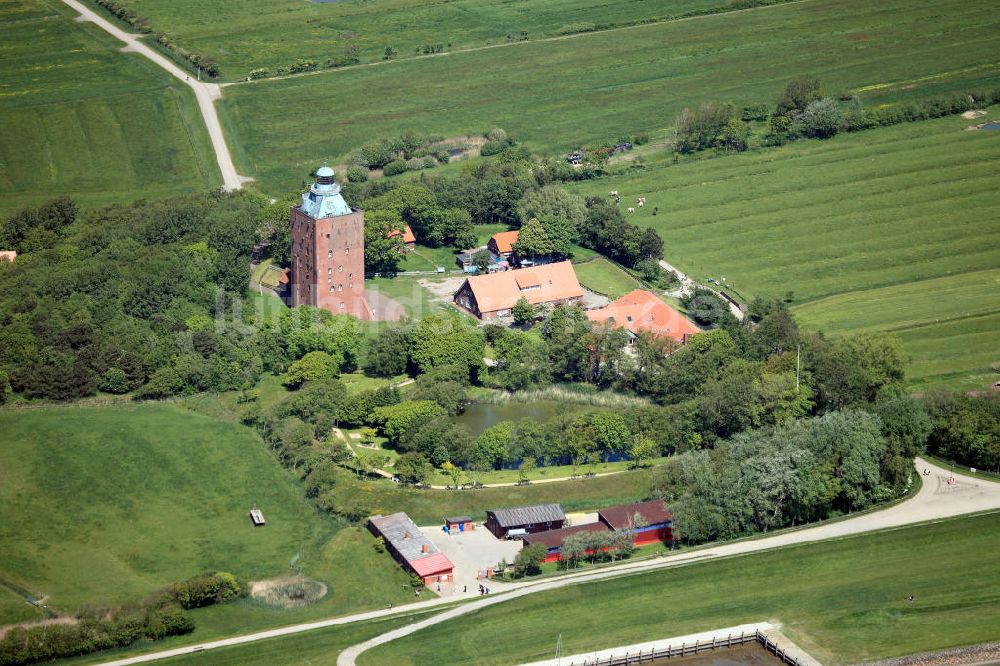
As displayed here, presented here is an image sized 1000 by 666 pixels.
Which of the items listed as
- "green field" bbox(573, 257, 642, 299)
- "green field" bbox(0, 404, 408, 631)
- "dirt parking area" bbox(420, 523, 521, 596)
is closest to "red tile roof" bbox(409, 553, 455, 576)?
"dirt parking area" bbox(420, 523, 521, 596)

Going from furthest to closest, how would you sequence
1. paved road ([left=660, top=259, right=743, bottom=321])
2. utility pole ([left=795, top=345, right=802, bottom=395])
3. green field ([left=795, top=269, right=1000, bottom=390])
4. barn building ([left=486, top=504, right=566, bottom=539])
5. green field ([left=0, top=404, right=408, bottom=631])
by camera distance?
paved road ([left=660, top=259, right=743, bottom=321])
green field ([left=795, top=269, right=1000, bottom=390])
utility pole ([left=795, top=345, right=802, bottom=395])
barn building ([left=486, top=504, right=566, bottom=539])
green field ([left=0, top=404, right=408, bottom=631])

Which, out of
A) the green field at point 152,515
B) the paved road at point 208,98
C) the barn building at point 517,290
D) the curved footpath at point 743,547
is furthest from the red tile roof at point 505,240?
the curved footpath at point 743,547

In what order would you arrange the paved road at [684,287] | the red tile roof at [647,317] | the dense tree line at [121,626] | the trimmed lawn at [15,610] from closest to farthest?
1. the dense tree line at [121,626]
2. the trimmed lawn at [15,610]
3. the red tile roof at [647,317]
4. the paved road at [684,287]

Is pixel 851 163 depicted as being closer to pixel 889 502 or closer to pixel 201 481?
pixel 889 502

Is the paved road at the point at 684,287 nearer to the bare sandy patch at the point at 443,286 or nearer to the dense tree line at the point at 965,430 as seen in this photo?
the bare sandy patch at the point at 443,286

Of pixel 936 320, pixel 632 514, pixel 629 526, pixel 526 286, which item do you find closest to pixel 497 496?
pixel 632 514

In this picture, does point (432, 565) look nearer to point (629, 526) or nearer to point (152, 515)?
point (629, 526)

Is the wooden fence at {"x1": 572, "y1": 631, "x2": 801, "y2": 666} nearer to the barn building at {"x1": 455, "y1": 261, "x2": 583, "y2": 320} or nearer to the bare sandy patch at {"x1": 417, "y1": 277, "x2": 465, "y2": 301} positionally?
the barn building at {"x1": 455, "y1": 261, "x2": 583, "y2": 320}
